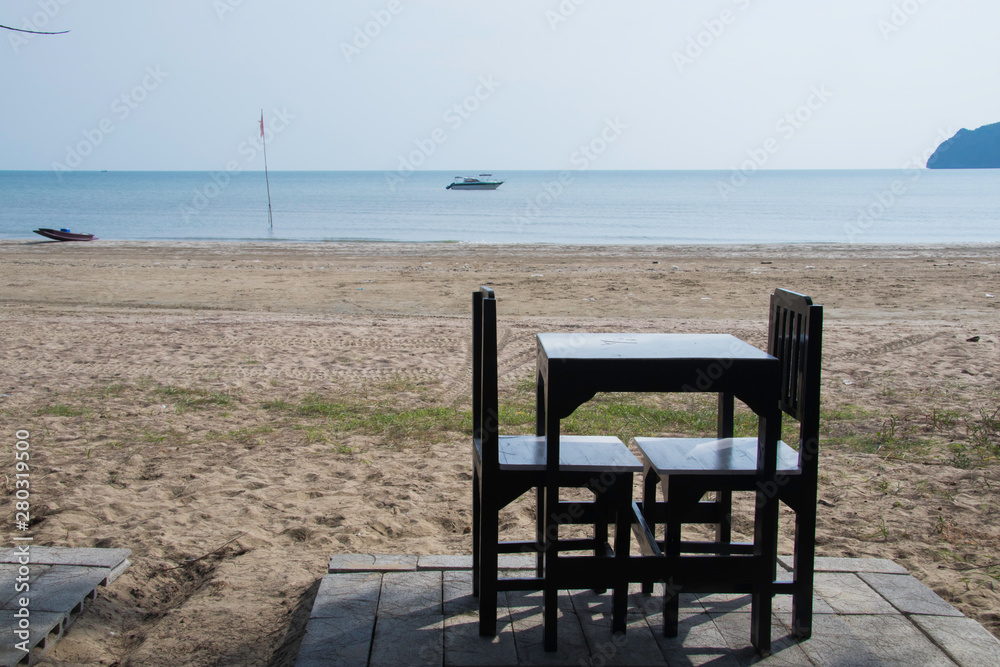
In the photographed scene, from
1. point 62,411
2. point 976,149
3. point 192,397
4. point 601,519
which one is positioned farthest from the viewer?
point 976,149

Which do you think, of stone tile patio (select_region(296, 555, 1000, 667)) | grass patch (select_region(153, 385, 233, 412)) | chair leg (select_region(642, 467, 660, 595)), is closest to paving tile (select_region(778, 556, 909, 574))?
stone tile patio (select_region(296, 555, 1000, 667))

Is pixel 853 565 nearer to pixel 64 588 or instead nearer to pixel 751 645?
pixel 751 645

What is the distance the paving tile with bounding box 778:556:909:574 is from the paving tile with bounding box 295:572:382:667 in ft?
6.22

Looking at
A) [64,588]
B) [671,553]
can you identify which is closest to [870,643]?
[671,553]

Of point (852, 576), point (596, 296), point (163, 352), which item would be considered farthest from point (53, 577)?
point (596, 296)

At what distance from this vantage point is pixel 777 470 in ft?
9.27

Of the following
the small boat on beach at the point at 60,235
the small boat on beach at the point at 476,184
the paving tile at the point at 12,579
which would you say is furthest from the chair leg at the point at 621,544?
the small boat on beach at the point at 476,184

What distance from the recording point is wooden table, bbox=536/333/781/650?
2.63m

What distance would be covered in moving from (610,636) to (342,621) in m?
1.02

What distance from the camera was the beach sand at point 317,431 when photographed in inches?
140

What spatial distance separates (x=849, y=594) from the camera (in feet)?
10.5

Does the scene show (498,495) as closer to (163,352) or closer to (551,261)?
(163,352)

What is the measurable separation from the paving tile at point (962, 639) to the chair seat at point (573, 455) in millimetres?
1278

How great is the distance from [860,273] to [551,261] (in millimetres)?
7568
